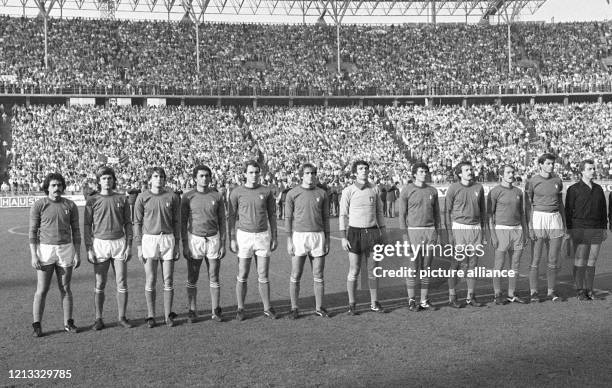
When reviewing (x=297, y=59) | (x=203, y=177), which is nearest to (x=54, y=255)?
(x=203, y=177)

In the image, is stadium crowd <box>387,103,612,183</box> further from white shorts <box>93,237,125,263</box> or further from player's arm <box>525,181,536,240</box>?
white shorts <box>93,237,125,263</box>

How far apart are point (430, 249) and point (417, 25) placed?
5144 centimetres

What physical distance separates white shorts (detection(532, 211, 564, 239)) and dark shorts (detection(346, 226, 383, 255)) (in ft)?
7.93

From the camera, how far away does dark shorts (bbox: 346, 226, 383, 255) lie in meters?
9.68

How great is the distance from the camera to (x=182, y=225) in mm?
9406

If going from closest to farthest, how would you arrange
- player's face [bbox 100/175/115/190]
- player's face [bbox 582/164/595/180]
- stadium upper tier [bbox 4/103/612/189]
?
1. player's face [bbox 100/175/115/190]
2. player's face [bbox 582/164/595/180]
3. stadium upper tier [bbox 4/103/612/189]

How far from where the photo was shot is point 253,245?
9492mm

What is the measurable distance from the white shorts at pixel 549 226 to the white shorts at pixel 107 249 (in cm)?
573

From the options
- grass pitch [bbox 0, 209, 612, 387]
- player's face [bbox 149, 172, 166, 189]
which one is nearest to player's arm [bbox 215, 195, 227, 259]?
player's face [bbox 149, 172, 166, 189]

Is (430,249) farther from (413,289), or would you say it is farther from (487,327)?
(487,327)

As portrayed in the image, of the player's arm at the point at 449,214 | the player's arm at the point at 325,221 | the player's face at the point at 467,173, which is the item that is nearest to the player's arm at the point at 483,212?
the player's face at the point at 467,173

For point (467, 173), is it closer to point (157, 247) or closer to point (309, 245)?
point (309, 245)

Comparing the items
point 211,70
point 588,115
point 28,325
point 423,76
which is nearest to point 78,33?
point 211,70

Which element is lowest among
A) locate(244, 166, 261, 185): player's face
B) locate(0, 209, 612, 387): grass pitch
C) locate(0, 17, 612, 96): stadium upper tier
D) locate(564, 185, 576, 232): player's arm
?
locate(0, 209, 612, 387): grass pitch
